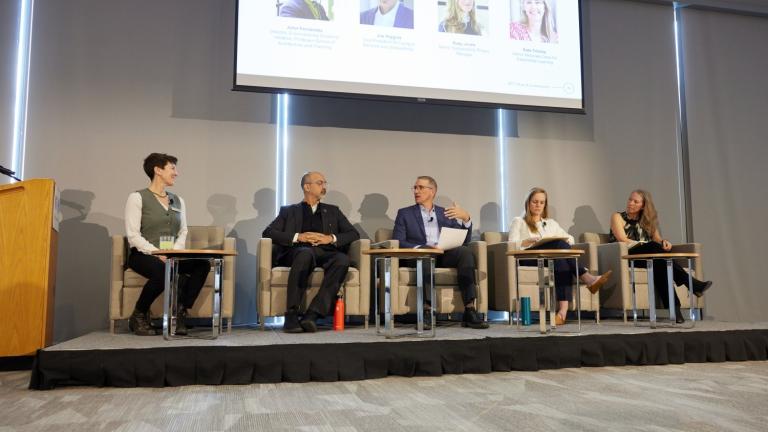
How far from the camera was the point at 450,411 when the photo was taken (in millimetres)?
2146

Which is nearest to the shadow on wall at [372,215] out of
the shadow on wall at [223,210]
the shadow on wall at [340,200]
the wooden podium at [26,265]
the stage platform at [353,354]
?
the shadow on wall at [340,200]

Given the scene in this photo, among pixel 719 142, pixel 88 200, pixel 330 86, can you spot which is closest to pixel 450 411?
pixel 330 86

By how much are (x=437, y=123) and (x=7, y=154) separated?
311 cm

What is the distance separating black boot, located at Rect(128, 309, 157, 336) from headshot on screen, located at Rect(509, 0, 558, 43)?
11.1 ft

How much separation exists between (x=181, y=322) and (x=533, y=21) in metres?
3.50

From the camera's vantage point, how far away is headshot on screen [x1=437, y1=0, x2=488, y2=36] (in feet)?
16.1

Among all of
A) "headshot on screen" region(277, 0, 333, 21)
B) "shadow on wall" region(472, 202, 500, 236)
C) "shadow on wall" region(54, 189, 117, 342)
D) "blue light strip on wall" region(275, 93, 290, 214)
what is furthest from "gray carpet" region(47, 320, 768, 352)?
"headshot on screen" region(277, 0, 333, 21)

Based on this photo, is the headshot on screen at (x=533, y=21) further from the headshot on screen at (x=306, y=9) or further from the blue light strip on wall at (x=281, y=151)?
the blue light strip on wall at (x=281, y=151)

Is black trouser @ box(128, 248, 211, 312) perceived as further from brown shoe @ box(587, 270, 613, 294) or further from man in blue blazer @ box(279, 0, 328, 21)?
brown shoe @ box(587, 270, 613, 294)

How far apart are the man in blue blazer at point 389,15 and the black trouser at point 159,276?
7.32 ft

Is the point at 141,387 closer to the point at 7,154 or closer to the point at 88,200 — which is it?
the point at 88,200

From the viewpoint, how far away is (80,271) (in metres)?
4.39

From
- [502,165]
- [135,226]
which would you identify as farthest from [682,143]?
[135,226]

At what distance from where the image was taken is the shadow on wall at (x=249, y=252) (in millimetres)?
4629
